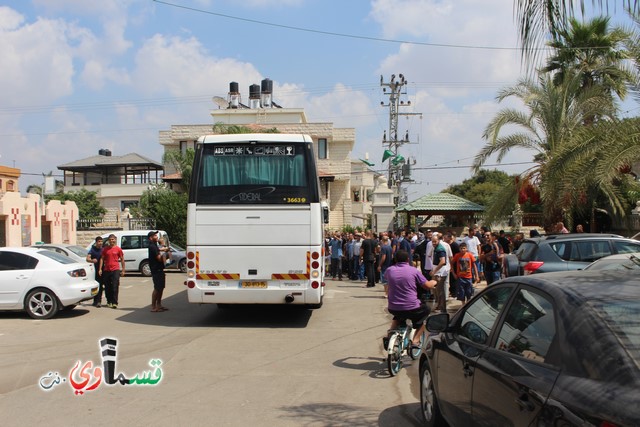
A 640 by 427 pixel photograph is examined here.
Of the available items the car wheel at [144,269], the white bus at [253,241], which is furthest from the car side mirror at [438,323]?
the car wheel at [144,269]

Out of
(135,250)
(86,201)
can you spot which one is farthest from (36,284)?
(86,201)

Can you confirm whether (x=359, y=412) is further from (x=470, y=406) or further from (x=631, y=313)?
(x=631, y=313)

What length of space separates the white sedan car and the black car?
9872 mm

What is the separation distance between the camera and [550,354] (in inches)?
129

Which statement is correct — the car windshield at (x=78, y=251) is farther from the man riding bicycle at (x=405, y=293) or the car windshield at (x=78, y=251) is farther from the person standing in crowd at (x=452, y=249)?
the man riding bicycle at (x=405, y=293)

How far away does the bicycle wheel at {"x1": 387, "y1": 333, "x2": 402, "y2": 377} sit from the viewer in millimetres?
7712

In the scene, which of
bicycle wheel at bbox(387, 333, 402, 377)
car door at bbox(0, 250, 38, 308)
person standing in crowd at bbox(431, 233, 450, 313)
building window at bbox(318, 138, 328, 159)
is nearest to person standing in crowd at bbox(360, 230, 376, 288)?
person standing in crowd at bbox(431, 233, 450, 313)

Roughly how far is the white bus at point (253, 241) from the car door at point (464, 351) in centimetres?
641

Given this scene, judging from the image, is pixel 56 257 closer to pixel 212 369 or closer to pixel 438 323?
pixel 212 369

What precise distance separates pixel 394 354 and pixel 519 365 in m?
4.40

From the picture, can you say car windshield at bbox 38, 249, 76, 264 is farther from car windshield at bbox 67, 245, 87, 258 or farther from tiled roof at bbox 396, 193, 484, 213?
tiled roof at bbox 396, 193, 484, 213

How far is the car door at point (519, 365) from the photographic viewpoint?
3.20m

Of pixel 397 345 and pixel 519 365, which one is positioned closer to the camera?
pixel 519 365

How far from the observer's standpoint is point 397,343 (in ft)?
25.7
